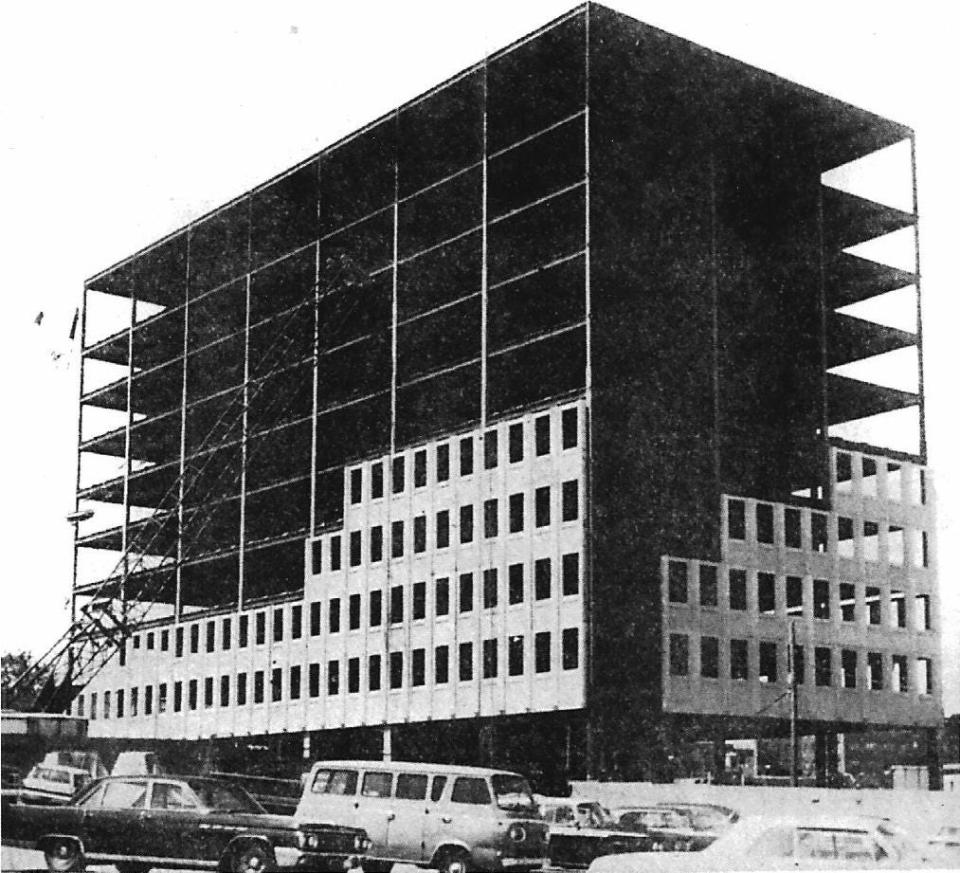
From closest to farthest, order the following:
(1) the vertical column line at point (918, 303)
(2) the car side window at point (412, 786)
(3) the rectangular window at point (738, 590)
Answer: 1. (2) the car side window at point (412, 786)
2. (1) the vertical column line at point (918, 303)
3. (3) the rectangular window at point (738, 590)

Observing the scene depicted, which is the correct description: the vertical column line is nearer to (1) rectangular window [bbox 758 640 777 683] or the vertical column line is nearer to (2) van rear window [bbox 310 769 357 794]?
(1) rectangular window [bbox 758 640 777 683]

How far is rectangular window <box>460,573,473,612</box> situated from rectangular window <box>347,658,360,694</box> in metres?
1.73

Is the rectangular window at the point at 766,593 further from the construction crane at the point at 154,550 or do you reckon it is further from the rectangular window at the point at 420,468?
the construction crane at the point at 154,550

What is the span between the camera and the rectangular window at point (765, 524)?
1977 centimetres

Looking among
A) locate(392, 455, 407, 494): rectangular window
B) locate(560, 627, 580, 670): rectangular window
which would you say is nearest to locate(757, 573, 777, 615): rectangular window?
locate(560, 627, 580, 670): rectangular window

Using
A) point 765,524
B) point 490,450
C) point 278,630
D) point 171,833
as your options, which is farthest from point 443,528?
point 171,833

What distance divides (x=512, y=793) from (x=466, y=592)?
154 inches

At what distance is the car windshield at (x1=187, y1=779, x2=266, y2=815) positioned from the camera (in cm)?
1734

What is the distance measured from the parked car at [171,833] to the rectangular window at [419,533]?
4.81 metres

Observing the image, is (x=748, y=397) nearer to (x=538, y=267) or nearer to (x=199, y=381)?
(x=538, y=267)

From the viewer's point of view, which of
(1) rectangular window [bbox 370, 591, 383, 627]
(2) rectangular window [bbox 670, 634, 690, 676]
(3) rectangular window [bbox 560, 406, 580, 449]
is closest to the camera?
(2) rectangular window [bbox 670, 634, 690, 676]

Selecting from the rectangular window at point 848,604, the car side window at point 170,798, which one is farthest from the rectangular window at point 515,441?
the car side window at point 170,798

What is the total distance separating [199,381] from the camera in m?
20.5

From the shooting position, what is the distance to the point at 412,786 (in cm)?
1775
